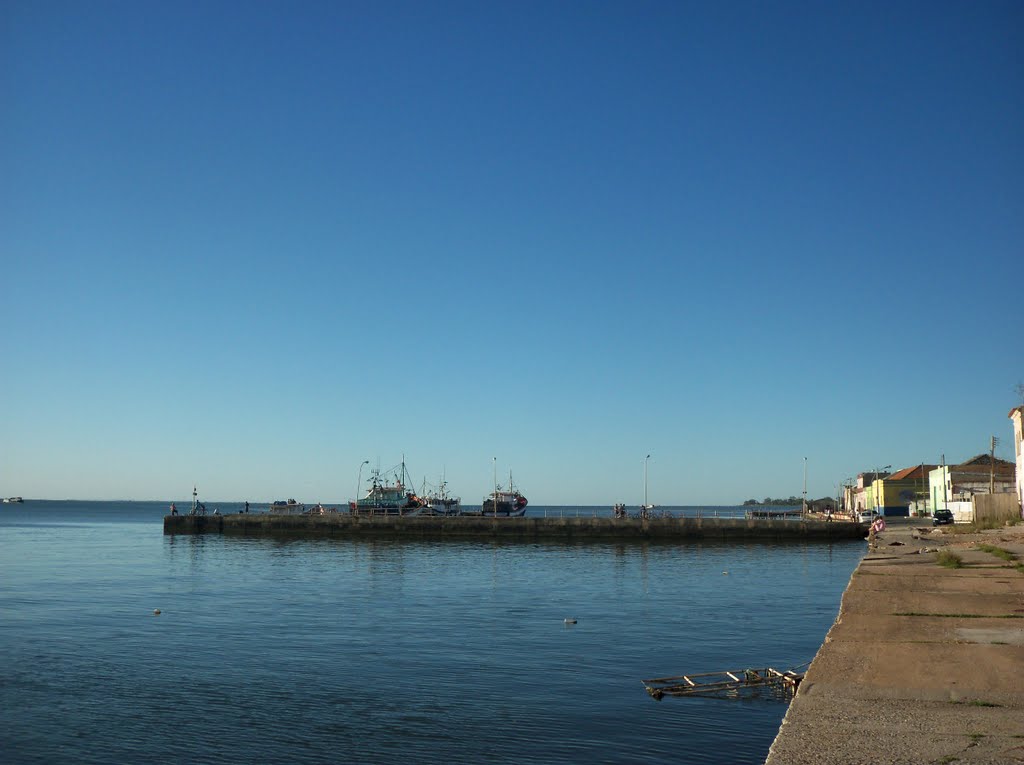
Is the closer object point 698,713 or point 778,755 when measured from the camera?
point 778,755

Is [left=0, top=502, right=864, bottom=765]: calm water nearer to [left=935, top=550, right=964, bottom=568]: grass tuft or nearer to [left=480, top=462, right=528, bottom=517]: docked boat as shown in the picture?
[left=935, top=550, right=964, bottom=568]: grass tuft

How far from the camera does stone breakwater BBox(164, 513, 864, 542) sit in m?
82.9

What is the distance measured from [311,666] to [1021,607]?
1528 centimetres

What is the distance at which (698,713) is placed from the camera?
53.2 ft

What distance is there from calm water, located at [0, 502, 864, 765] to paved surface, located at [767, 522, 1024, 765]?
2.94 metres

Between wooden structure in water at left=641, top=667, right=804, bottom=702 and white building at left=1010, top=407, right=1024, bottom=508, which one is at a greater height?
white building at left=1010, top=407, right=1024, bottom=508

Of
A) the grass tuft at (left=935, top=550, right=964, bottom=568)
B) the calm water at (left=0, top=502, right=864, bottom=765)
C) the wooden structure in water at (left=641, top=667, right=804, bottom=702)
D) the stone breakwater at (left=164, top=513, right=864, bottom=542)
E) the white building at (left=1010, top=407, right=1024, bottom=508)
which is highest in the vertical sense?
the white building at (left=1010, top=407, right=1024, bottom=508)

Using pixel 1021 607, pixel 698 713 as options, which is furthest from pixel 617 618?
pixel 1021 607

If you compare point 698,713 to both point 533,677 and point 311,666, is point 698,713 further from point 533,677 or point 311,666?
point 311,666

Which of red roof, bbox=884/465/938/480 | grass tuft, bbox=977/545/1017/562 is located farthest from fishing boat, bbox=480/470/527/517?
grass tuft, bbox=977/545/1017/562

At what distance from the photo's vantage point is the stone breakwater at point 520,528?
82938 millimetres

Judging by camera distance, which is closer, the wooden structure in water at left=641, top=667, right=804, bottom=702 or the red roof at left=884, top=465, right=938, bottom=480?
the wooden structure in water at left=641, top=667, right=804, bottom=702

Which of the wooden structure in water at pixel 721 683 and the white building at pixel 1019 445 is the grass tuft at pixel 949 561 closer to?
the wooden structure in water at pixel 721 683

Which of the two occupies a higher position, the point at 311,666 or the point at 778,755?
the point at 778,755
